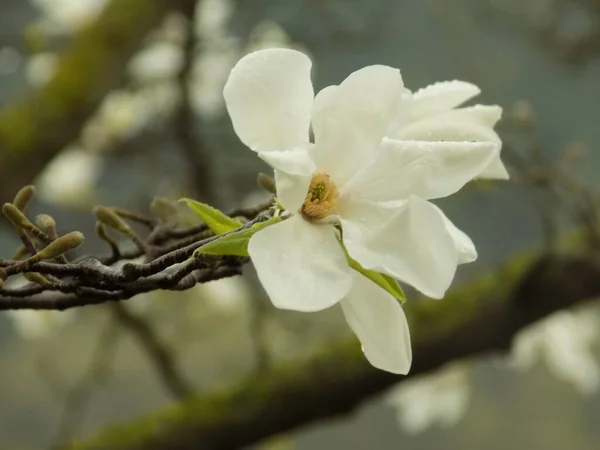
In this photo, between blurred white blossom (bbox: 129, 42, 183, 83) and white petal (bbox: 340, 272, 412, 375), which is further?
blurred white blossom (bbox: 129, 42, 183, 83)

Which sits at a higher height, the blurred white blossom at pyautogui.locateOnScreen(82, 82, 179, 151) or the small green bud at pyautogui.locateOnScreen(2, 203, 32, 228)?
the small green bud at pyautogui.locateOnScreen(2, 203, 32, 228)

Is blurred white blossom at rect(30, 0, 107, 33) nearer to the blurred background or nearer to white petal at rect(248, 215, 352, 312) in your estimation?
the blurred background

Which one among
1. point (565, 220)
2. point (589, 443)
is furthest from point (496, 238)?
point (589, 443)

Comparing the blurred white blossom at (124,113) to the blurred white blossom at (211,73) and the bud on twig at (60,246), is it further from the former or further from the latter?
the bud on twig at (60,246)

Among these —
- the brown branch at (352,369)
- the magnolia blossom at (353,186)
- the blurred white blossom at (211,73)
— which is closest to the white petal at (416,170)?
the magnolia blossom at (353,186)

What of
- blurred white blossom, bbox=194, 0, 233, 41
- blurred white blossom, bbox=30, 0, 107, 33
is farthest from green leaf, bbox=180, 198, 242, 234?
blurred white blossom, bbox=194, 0, 233, 41

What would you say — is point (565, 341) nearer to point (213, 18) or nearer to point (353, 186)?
point (213, 18)

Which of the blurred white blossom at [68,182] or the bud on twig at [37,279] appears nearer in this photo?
the bud on twig at [37,279]
